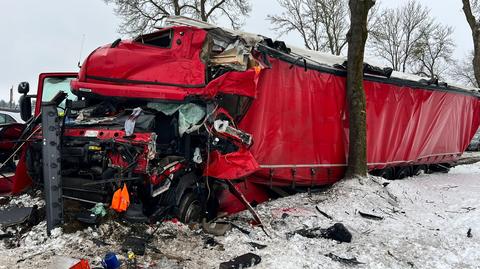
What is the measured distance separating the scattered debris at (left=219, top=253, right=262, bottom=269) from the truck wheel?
1171 mm

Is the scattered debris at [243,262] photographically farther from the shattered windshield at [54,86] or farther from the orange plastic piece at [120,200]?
the shattered windshield at [54,86]

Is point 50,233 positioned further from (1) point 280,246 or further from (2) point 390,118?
(2) point 390,118

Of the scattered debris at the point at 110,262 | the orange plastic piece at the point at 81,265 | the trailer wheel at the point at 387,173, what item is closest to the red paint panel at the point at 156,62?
the scattered debris at the point at 110,262

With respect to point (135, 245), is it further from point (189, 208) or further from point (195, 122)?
point (195, 122)

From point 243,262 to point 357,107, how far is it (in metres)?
4.92

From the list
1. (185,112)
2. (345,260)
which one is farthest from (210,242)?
(185,112)

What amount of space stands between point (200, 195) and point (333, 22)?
107 feet

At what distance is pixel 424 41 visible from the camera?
39.8 m

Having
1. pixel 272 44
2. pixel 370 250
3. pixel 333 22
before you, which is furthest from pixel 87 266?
pixel 333 22

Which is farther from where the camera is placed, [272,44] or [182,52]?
[272,44]

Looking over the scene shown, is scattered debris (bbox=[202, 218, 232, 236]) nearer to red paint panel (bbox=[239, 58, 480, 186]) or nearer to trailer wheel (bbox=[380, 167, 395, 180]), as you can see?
red paint panel (bbox=[239, 58, 480, 186])

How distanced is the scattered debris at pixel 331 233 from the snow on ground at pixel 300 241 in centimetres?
10

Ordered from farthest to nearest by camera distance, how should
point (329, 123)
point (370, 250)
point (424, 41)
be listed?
1. point (424, 41)
2. point (329, 123)
3. point (370, 250)

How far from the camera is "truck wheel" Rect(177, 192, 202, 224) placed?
16.9ft
